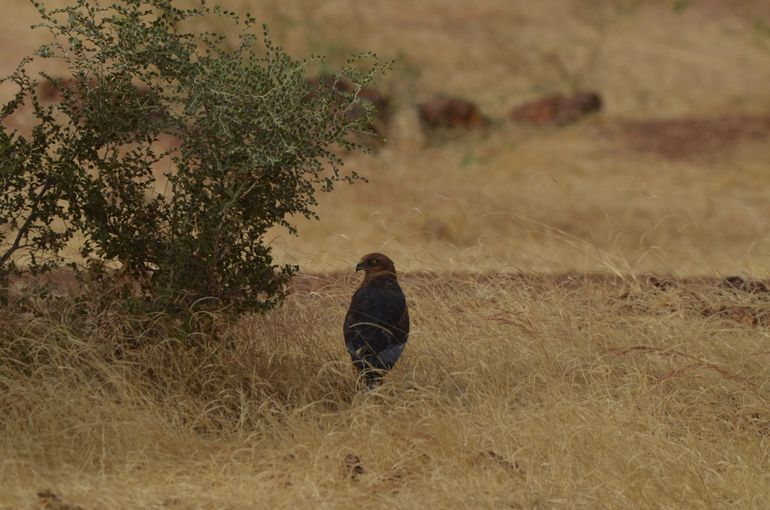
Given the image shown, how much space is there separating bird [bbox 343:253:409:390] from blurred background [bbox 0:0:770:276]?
8.64 ft

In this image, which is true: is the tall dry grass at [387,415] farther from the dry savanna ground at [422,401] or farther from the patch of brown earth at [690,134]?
the patch of brown earth at [690,134]

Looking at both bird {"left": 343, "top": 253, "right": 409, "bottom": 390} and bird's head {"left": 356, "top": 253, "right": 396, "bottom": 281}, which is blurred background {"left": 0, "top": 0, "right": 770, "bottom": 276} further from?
bird {"left": 343, "top": 253, "right": 409, "bottom": 390}

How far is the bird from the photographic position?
6559 mm

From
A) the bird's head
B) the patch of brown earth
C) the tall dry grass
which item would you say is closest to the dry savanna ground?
the tall dry grass

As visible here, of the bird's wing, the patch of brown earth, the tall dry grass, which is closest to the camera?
the tall dry grass

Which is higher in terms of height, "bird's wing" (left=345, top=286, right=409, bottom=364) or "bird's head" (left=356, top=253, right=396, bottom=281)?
"bird's head" (left=356, top=253, right=396, bottom=281)

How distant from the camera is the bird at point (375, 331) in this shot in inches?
258

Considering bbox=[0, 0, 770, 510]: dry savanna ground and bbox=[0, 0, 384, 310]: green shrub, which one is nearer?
bbox=[0, 0, 770, 510]: dry savanna ground

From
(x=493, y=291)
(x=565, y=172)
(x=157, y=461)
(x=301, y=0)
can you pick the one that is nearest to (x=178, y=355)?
(x=157, y=461)

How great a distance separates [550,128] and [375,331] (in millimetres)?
15959

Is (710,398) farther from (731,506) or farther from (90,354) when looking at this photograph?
(90,354)

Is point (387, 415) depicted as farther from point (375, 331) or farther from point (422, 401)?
point (375, 331)

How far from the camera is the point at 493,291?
908 centimetres

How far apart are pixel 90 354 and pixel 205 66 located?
71.9 inches
